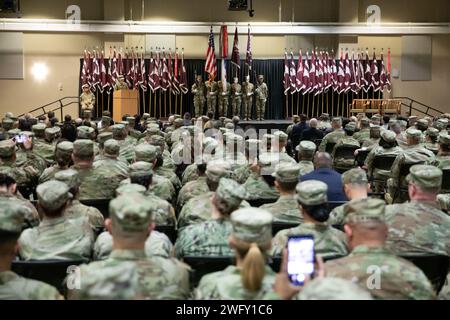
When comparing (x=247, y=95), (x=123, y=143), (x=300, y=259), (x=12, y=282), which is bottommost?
(x=123, y=143)

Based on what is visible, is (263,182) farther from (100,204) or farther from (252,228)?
(252,228)

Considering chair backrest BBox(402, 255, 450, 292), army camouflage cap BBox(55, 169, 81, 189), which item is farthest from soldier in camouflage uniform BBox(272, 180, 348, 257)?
army camouflage cap BBox(55, 169, 81, 189)

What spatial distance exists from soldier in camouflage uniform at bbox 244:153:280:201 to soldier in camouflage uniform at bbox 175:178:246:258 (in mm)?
2228

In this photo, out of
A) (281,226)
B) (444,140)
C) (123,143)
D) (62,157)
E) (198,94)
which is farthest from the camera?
(198,94)

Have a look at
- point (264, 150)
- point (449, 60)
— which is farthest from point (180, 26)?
point (264, 150)

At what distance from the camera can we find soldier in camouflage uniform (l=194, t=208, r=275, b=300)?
2.77 metres

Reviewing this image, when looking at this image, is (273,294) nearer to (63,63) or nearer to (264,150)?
(264,150)

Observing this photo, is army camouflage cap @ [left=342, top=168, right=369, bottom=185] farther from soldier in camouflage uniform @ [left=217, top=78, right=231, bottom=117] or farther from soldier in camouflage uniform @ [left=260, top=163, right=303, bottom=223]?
soldier in camouflage uniform @ [left=217, top=78, right=231, bottom=117]

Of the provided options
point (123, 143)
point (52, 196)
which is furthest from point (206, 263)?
point (123, 143)

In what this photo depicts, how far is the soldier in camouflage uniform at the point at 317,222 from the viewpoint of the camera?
399cm

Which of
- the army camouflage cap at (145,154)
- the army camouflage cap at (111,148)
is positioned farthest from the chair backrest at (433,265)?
the army camouflage cap at (111,148)

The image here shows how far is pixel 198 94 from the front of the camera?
816 inches

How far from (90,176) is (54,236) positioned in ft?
8.12

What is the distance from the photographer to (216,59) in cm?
2188
